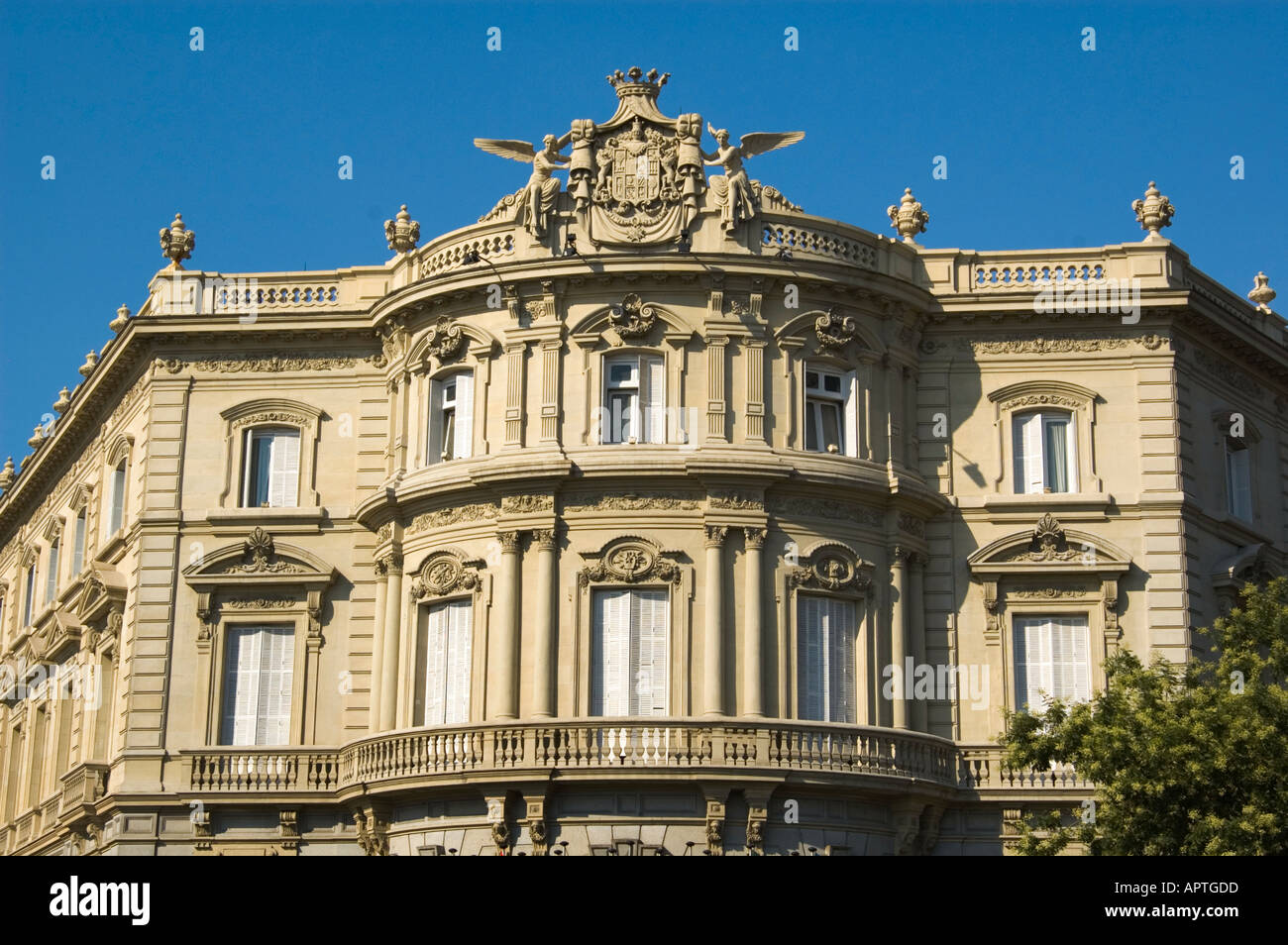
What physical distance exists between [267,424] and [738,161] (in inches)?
436

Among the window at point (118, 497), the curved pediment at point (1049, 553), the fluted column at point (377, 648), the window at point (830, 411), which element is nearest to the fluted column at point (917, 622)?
the curved pediment at point (1049, 553)

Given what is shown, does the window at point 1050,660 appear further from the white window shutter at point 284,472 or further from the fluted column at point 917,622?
the white window shutter at point 284,472

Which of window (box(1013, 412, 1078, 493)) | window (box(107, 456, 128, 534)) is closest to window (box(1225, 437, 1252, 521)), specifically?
window (box(1013, 412, 1078, 493))

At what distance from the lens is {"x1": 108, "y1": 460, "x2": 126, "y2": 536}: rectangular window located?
46750 mm

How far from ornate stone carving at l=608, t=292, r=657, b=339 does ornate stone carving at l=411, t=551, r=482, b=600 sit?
5380 millimetres

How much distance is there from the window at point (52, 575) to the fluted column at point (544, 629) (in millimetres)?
18382

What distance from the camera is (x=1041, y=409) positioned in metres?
42.7

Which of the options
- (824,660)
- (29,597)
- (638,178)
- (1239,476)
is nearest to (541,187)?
(638,178)

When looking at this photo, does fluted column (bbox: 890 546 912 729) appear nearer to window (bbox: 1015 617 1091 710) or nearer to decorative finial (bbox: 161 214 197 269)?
window (bbox: 1015 617 1091 710)

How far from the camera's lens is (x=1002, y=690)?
40.9 metres

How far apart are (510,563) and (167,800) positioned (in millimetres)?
8205

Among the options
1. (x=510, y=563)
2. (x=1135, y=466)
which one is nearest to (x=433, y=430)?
(x=510, y=563)

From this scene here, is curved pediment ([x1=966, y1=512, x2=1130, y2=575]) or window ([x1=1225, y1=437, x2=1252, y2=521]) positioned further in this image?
window ([x1=1225, y1=437, x2=1252, y2=521])

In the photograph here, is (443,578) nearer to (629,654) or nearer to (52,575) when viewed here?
(629,654)
